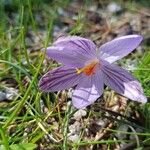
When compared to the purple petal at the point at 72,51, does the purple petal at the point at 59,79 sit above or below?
below

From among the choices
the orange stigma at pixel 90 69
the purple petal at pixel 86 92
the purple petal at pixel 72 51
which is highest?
the purple petal at pixel 72 51

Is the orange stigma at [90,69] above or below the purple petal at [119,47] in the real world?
below

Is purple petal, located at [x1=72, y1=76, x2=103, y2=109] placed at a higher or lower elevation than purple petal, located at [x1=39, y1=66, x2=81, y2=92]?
lower

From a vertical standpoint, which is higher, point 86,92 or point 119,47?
point 119,47

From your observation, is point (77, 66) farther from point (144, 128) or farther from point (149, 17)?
point (149, 17)

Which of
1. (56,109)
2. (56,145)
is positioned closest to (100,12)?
(56,109)

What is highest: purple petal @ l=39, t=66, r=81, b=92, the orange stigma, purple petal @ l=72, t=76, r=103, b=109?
the orange stigma
